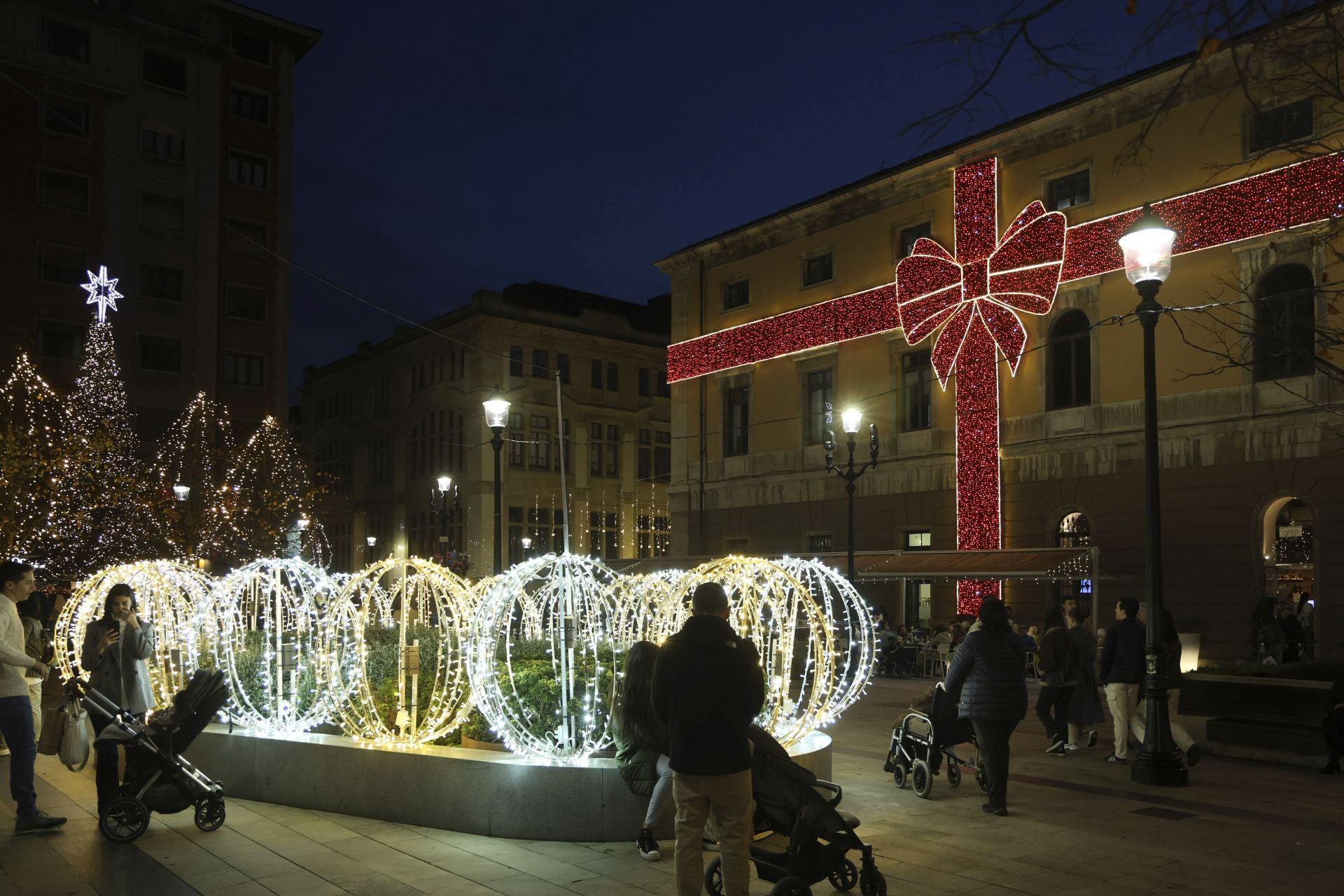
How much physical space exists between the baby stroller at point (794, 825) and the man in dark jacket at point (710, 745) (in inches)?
26.8

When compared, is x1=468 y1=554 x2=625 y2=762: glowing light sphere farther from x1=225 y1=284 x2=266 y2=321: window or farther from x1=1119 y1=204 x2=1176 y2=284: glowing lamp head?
x1=225 y1=284 x2=266 y2=321: window

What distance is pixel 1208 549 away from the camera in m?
25.4

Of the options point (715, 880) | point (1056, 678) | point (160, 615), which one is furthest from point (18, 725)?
point (1056, 678)

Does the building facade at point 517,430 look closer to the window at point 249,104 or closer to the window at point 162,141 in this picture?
the window at point 249,104

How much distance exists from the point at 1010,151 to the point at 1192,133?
5152 millimetres

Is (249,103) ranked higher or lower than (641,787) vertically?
higher

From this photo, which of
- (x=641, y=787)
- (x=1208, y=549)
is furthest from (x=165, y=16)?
(x=641, y=787)

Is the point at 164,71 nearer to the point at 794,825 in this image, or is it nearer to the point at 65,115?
the point at 65,115

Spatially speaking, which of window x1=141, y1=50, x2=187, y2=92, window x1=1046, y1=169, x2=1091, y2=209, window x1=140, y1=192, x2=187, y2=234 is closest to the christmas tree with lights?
window x1=140, y1=192, x2=187, y2=234

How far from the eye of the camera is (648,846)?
26.8 feet

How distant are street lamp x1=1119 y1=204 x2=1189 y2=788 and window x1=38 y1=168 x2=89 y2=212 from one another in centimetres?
4435

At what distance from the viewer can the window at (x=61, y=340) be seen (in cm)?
4497

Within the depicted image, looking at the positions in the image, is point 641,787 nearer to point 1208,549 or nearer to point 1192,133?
point 1208,549

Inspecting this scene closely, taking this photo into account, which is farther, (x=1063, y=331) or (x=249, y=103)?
(x=249, y=103)
